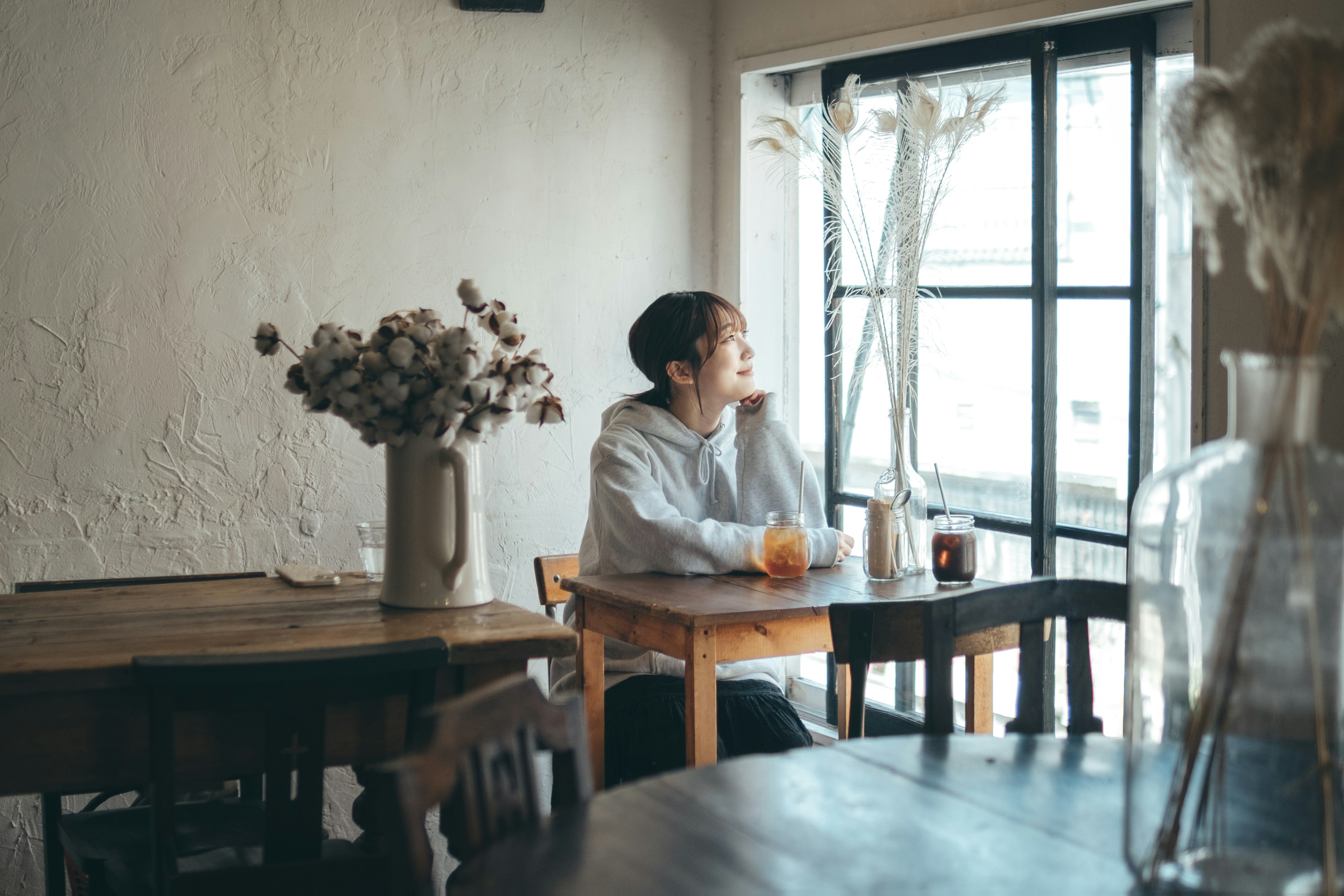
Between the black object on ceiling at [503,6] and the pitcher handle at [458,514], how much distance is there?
66.7 inches

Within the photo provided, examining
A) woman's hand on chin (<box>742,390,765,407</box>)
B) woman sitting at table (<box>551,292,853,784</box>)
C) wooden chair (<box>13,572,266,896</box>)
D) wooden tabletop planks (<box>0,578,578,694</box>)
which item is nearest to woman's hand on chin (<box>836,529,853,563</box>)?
woman sitting at table (<box>551,292,853,784</box>)

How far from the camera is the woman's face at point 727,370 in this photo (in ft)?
8.52

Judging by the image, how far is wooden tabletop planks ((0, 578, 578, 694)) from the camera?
1525 mm

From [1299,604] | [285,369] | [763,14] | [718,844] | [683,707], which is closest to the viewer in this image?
[1299,604]

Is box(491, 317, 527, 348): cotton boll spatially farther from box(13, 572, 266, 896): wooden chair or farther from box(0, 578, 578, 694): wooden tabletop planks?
box(13, 572, 266, 896): wooden chair

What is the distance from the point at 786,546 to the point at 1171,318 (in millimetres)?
939

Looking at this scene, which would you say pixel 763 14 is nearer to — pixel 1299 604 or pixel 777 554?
pixel 777 554

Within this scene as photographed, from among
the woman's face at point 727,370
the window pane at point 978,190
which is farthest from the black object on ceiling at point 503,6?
the woman's face at point 727,370

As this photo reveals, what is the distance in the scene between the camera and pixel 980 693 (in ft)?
7.76

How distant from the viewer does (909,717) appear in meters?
3.02

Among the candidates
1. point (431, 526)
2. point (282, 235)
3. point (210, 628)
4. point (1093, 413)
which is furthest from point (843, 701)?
point (282, 235)

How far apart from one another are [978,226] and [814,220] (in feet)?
2.20

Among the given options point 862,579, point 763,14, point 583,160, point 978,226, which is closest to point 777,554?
point 862,579

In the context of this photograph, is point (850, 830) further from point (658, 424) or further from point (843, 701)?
point (843, 701)
